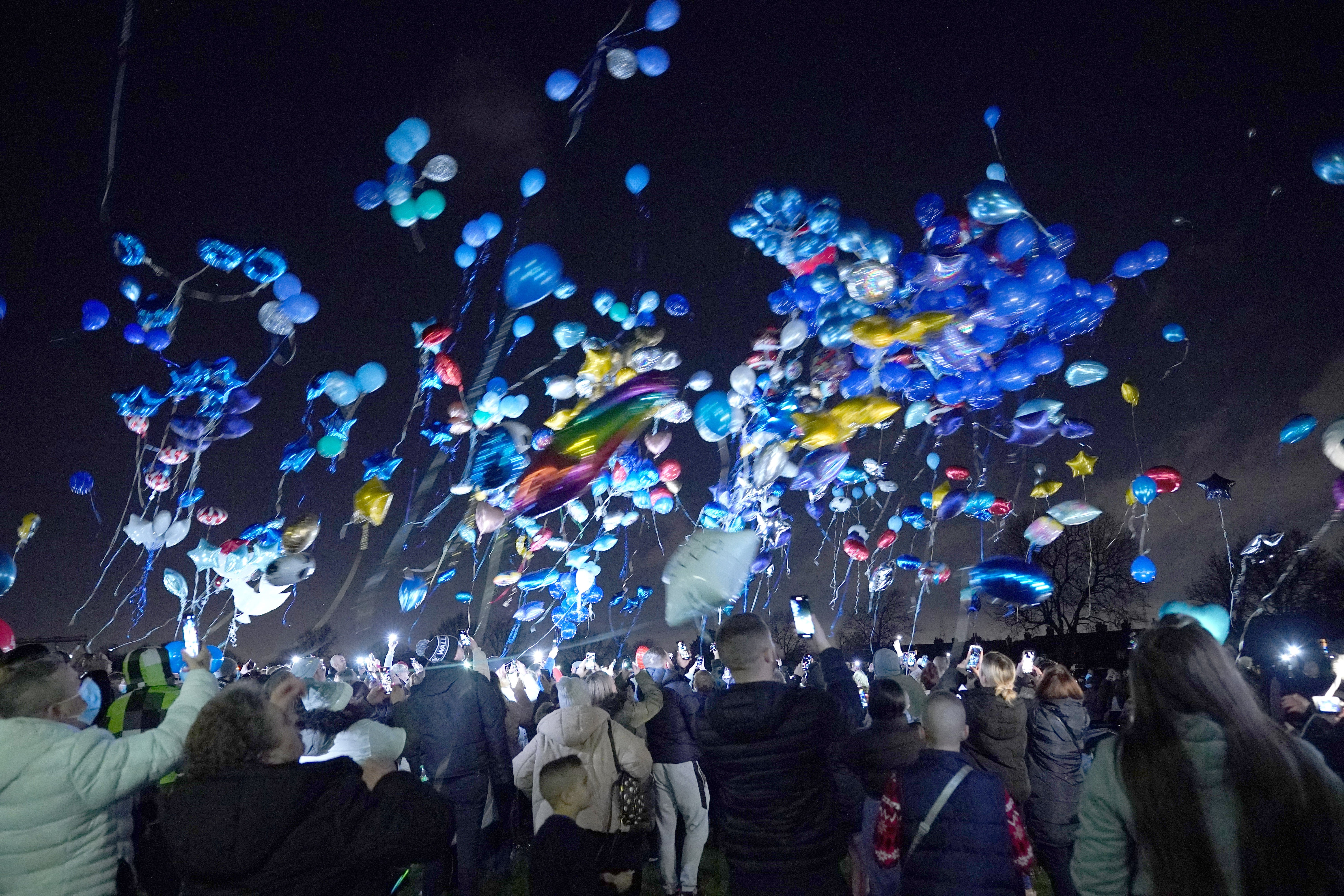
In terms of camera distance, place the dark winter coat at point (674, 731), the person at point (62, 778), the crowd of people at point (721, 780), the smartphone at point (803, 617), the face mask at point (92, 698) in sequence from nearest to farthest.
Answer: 1. the crowd of people at point (721, 780)
2. the person at point (62, 778)
3. the smartphone at point (803, 617)
4. the face mask at point (92, 698)
5. the dark winter coat at point (674, 731)

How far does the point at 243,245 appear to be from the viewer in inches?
→ 321

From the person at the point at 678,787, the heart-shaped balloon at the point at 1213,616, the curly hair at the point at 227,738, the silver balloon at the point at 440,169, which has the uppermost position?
the silver balloon at the point at 440,169

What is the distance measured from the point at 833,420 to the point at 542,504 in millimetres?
3675

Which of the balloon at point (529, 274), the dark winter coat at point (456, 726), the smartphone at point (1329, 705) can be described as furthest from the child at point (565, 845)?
the balloon at point (529, 274)

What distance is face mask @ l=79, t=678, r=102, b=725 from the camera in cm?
410

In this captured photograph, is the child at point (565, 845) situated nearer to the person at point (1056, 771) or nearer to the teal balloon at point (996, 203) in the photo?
the person at point (1056, 771)

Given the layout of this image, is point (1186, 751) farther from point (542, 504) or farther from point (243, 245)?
point (243, 245)

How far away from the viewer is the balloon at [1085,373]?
8.07 meters

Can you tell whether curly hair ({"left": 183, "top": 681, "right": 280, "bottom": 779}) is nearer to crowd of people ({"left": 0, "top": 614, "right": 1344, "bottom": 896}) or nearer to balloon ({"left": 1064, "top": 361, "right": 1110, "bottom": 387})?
crowd of people ({"left": 0, "top": 614, "right": 1344, "bottom": 896})

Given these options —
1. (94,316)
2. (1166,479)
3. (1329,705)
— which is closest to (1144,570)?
(1166,479)

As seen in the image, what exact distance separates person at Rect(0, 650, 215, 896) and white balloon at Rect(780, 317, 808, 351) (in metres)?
7.40

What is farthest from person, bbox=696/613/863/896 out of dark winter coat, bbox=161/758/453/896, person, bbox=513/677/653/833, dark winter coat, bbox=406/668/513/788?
dark winter coat, bbox=406/668/513/788

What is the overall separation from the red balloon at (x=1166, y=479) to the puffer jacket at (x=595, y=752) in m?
9.32

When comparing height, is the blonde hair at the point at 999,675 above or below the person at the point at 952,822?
above
